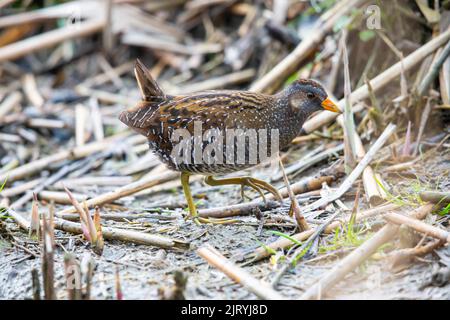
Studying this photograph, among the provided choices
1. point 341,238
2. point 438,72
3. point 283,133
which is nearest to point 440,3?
point 438,72

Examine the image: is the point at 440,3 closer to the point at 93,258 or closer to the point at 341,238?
the point at 341,238

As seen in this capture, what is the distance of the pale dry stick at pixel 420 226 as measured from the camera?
3.27 meters

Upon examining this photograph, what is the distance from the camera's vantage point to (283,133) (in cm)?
434

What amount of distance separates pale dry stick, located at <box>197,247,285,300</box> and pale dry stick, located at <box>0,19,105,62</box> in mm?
4904

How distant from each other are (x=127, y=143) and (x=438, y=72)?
2911 mm

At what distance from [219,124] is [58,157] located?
2314 millimetres

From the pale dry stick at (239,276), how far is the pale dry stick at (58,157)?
2.74 meters

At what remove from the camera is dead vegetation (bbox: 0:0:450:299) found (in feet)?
10.8

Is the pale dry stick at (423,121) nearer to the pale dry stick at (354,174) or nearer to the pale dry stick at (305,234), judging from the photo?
the pale dry stick at (354,174)

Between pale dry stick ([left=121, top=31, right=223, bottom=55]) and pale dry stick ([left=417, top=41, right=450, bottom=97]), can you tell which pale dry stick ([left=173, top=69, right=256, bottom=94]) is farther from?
pale dry stick ([left=417, top=41, right=450, bottom=97])

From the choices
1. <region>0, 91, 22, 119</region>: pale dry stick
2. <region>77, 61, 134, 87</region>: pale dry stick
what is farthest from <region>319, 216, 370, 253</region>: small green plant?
<region>77, 61, 134, 87</region>: pale dry stick

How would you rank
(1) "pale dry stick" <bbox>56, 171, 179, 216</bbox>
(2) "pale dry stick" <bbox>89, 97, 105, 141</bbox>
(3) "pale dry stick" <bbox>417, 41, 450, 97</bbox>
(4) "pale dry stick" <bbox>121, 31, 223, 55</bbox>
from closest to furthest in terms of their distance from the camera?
(1) "pale dry stick" <bbox>56, 171, 179, 216</bbox>, (3) "pale dry stick" <bbox>417, 41, 450, 97</bbox>, (2) "pale dry stick" <bbox>89, 97, 105, 141</bbox>, (4) "pale dry stick" <bbox>121, 31, 223, 55</bbox>

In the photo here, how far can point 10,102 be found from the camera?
7.19m

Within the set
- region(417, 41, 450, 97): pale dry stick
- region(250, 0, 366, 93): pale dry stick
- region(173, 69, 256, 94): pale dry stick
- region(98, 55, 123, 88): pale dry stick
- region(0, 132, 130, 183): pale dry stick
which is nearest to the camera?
region(417, 41, 450, 97): pale dry stick
